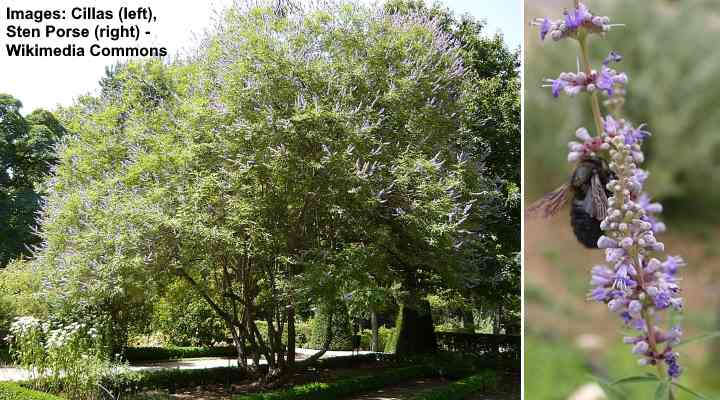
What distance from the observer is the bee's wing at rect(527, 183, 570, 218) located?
136cm

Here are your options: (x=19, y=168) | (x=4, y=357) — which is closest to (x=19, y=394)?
(x=4, y=357)

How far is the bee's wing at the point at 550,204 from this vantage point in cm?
136

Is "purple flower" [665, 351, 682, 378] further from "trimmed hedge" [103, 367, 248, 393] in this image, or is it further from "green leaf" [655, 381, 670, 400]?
"trimmed hedge" [103, 367, 248, 393]

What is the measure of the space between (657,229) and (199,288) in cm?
1401

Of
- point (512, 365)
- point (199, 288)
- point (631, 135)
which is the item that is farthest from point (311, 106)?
point (512, 365)

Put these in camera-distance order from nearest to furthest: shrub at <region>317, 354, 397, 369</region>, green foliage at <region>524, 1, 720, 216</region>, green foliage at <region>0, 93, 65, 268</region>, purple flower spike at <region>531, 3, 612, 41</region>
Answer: purple flower spike at <region>531, 3, 612, 41</region>
green foliage at <region>524, 1, 720, 216</region>
shrub at <region>317, 354, 397, 369</region>
green foliage at <region>0, 93, 65, 268</region>

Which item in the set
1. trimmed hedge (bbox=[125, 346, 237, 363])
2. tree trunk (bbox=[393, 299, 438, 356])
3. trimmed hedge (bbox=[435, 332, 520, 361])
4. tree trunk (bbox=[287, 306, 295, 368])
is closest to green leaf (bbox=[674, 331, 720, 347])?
tree trunk (bbox=[287, 306, 295, 368])

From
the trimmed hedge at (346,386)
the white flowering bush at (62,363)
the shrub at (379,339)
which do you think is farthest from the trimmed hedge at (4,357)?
the shrub at (379,339)

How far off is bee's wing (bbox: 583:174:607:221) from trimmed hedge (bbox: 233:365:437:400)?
10430mm

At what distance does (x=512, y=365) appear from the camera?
67.6ft

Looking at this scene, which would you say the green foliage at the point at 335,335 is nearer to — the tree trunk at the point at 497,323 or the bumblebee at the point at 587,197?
the tree trunk at the point at 497,323

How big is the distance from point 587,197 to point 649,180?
3.59 feet

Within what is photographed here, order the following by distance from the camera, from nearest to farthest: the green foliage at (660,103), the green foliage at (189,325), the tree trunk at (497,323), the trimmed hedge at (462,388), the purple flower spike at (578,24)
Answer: the purple flower spike at (578,24) → the green foliage at (660,103) → the trimmed hedge at (462,388) → the green foliage at (189,325) → the tree trunk at (497,323)

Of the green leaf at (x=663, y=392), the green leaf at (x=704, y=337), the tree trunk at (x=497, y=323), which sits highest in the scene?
the green leaf at (x=704, y=337)
